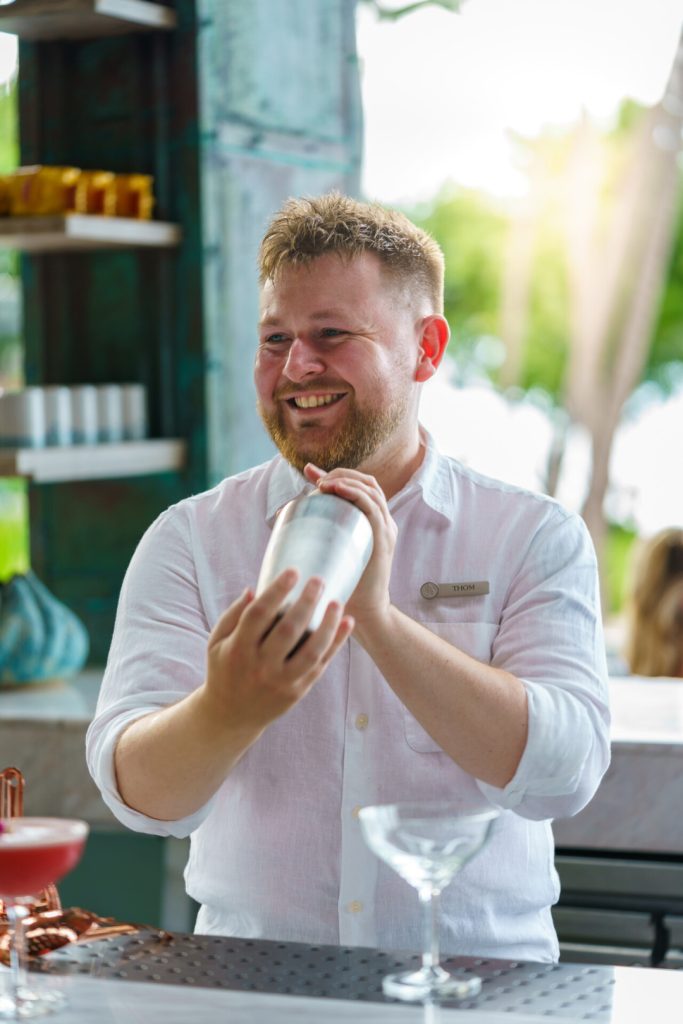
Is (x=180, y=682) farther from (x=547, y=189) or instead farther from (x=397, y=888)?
(x=547, y=189)

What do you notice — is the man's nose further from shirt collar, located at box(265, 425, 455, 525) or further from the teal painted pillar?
the teal painted pillar

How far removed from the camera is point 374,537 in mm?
1367

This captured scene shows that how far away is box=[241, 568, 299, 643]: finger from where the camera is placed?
3.89 ft

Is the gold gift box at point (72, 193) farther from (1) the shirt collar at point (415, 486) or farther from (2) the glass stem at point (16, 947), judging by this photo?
(2) the glass stem at point (16, 947)

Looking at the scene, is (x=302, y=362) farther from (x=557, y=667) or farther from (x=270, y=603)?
(x=270, y=603)

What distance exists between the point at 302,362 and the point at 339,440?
97 mm

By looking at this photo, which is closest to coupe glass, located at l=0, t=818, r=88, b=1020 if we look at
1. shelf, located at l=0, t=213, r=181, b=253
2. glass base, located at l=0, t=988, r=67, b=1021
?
glass base, located at l=0, t=988, r=67, b=1021

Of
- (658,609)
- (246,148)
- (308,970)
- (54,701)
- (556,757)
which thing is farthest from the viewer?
(658,609)

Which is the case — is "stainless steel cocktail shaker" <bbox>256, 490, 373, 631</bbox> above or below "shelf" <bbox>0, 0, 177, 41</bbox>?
below

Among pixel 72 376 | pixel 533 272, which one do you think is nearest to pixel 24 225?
pixel 72 376

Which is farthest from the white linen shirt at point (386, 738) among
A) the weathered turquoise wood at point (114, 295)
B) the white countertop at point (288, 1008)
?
the weathered turquoise wood at point (114, 295)

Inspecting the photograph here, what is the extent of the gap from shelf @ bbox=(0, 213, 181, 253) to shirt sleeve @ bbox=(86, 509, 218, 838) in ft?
4.20

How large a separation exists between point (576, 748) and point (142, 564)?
55 centimetres

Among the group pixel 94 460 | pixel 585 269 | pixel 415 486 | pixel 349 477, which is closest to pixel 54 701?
pixel 94 460
